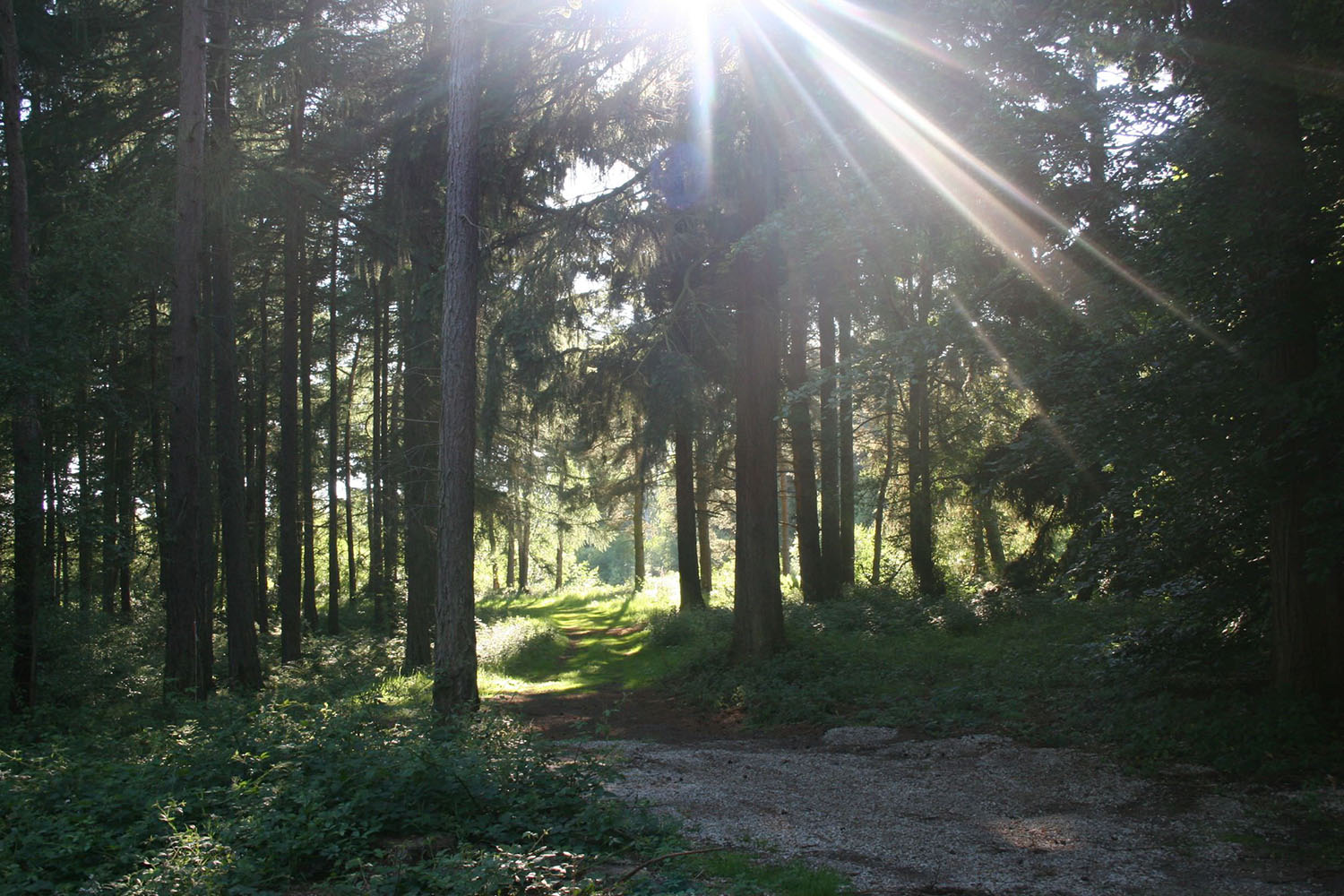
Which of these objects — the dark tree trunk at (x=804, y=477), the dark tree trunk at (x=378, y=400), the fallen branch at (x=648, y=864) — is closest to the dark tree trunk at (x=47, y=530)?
the dark tree trunk at (x=378, y=400)

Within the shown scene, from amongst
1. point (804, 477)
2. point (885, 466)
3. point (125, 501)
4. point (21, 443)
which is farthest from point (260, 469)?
point (885, 466)

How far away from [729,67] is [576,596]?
36565mm

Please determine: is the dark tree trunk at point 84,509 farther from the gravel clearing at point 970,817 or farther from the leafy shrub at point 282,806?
the gravel clearing at point 970,817

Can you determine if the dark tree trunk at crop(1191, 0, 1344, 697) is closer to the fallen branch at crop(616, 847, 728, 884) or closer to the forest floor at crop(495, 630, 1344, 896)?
the forest floor at crop(495, 630, 1344, 896)

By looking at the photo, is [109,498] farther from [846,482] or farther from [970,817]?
[970,817]

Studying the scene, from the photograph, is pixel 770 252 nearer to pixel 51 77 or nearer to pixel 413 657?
pixel 413 657

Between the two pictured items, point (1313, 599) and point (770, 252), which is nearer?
point (1313, 599)

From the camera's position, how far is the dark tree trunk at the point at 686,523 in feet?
77.5

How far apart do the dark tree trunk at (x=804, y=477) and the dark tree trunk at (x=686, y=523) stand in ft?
12.1

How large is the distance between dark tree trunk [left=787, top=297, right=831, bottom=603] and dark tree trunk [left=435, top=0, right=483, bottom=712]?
872 centimetres

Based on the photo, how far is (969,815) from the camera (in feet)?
22.7

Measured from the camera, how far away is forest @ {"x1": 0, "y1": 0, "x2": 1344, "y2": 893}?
6934 millimetres

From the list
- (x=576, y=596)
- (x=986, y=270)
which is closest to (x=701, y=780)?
(x=986, y=270)

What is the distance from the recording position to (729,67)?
12.3m
